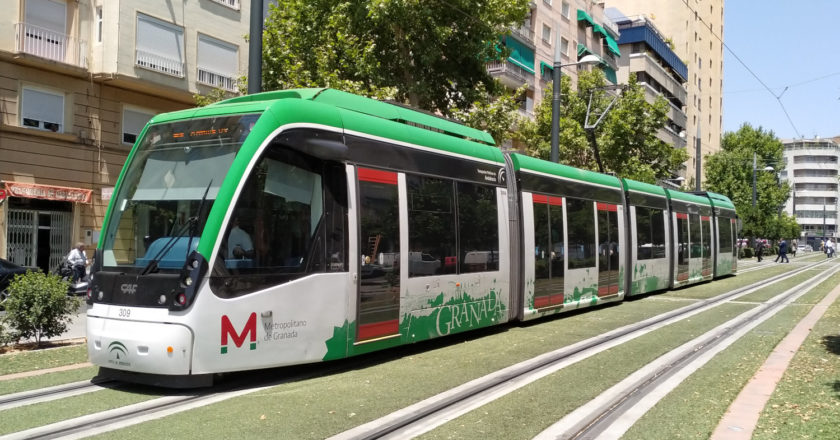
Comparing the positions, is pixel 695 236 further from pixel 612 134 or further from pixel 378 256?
pixel 378 256

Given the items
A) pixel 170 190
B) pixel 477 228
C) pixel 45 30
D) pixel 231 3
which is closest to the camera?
pixel 170 190

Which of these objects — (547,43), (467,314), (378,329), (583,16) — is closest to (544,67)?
(547,43)

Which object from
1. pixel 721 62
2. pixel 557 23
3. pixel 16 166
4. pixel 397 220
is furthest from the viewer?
pixel 721 62

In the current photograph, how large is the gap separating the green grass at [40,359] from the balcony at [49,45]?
48.4 ft

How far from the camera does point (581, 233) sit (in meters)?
13.8

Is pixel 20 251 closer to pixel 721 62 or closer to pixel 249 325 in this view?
pixel 249 325

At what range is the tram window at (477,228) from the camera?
982 centimetres

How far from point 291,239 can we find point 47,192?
56.7 feet

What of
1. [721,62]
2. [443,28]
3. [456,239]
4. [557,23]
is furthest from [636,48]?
[456,239]

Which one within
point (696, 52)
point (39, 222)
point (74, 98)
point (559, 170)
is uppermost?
point (696, 52)

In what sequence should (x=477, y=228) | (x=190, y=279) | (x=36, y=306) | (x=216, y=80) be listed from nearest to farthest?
(x=190, y=279) < (x=36, y=306) < (x=477, y=228) < (x=216, y=80)

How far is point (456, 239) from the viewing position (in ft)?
31.6

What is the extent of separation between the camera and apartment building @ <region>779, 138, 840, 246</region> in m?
140

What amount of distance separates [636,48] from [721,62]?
32.0 metres
